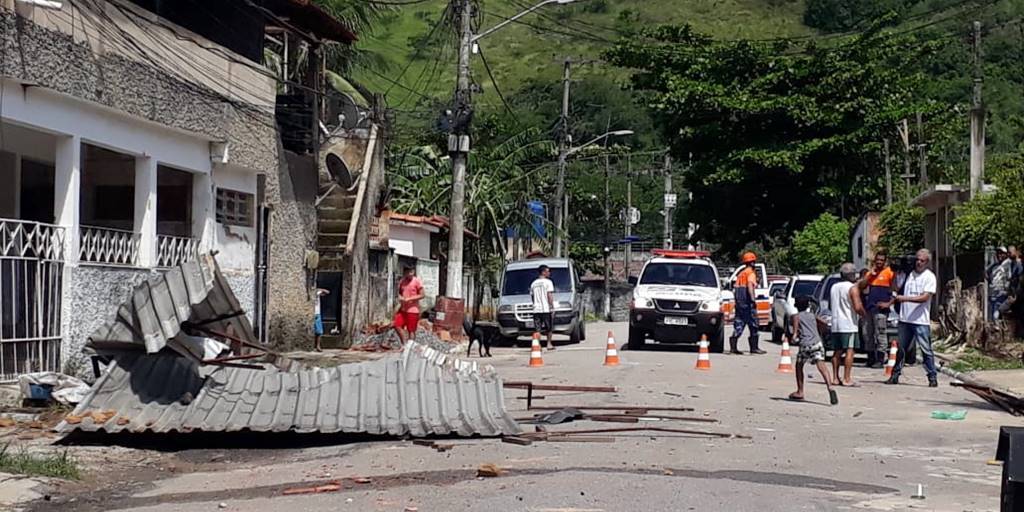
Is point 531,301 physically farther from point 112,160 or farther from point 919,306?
point 919,306

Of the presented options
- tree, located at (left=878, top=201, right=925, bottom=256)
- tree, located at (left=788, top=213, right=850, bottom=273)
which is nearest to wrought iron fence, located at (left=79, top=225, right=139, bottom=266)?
tree, located at (left=878, top=201, right=925, bottom=256)

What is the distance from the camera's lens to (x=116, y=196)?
67.7 ft

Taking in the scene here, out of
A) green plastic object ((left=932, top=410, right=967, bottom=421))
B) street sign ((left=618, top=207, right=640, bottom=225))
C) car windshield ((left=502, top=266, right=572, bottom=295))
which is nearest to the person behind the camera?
green plastic object ((left=932, top=410, right=967, bottom=421))

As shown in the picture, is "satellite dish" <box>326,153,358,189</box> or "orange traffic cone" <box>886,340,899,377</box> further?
"satellite dish" <box>326,153,358,189</box>

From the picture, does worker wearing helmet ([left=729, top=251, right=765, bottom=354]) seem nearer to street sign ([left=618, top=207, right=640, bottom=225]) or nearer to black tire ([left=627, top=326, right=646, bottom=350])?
black tire ([left=627, top=326, right=646, bottom=350])

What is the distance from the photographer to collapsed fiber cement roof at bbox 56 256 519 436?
1180 cm

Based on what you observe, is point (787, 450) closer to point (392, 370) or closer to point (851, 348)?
point (392, 370)

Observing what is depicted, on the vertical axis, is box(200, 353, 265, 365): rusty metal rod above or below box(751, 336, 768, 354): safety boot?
above

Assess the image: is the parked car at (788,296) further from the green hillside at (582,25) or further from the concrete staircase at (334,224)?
the green hillside at (582,25)

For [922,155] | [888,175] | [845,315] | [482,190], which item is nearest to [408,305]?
[845,315]

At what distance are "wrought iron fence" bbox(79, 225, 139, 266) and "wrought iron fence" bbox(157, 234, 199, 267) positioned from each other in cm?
90

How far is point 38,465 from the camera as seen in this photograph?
33.5ft

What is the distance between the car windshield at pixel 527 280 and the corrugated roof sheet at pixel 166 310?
18.9 meters

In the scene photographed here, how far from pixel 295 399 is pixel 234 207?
10765 mm
